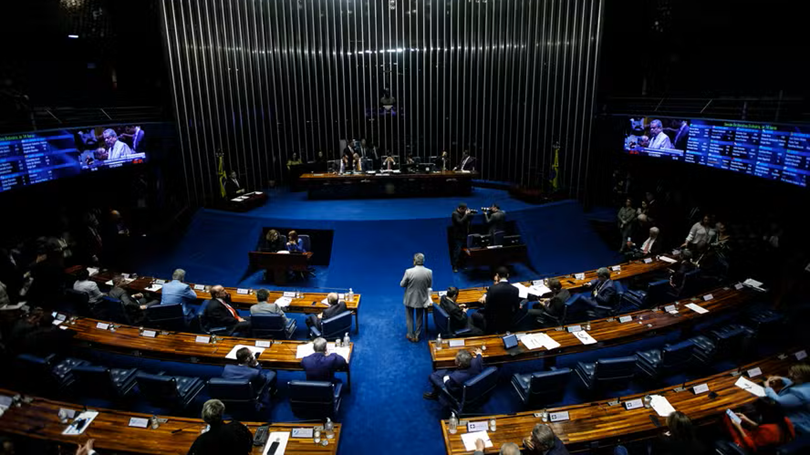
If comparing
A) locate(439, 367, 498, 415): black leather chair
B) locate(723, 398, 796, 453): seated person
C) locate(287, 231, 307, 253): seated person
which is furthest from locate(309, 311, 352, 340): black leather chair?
locate(723, 398, 796, 453): seated person

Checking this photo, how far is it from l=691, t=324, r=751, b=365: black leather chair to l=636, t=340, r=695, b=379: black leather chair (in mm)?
251

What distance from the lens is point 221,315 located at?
6.59m

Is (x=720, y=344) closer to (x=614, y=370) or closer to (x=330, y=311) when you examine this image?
(x=614, y=370)

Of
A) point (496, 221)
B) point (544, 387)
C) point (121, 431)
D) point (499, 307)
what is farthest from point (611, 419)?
point (496, 221)

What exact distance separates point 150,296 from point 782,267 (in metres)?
11.4

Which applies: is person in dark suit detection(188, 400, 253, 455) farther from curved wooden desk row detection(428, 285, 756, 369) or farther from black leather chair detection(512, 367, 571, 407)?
black leather chair detection(512, 367, 571, 407)

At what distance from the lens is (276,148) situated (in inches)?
599

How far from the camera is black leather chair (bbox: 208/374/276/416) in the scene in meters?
4.88

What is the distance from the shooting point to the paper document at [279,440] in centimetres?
416

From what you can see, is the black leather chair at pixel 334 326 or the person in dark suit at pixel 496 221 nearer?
the black leather chair at pixel 334 326

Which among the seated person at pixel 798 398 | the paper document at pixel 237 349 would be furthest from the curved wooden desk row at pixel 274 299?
the seated person at pixel 798 398

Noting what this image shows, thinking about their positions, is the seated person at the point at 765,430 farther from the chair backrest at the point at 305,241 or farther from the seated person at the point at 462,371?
the chair backrest at the point at 305,241

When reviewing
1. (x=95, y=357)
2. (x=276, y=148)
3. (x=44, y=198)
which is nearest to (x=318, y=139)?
(x=276, y=148)

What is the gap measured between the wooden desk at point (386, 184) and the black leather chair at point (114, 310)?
686 cm
